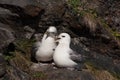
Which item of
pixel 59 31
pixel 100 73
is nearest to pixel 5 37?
pixel 59 31

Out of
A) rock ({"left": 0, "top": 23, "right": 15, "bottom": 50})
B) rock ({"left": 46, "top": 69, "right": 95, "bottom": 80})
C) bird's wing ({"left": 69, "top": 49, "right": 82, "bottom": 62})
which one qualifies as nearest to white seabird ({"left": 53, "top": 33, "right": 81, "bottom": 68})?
bird's wing ({"left": 69, "top": 49, "right": 82, "bottom": 62})

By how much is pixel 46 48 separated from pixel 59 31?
5.48ft

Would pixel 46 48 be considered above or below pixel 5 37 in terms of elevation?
below

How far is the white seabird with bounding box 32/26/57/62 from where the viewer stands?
984cm

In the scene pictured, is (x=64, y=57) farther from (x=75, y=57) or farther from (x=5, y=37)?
(x=5, y=37)

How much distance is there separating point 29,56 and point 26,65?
652 mm

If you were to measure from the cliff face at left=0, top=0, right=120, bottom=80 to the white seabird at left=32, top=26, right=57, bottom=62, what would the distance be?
285 millimetres

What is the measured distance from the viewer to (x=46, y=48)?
9852 millimetres

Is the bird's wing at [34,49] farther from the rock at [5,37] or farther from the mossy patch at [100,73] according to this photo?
the mossy patch at [100,73]

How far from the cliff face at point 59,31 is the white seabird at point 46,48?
11.2 inches

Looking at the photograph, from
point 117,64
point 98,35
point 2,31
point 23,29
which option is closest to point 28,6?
point 23,29

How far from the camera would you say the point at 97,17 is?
521 inches

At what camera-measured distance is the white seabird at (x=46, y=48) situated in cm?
984

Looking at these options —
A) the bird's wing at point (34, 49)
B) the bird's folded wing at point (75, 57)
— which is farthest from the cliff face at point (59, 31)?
the bird's folded wing at point (75, 57)
